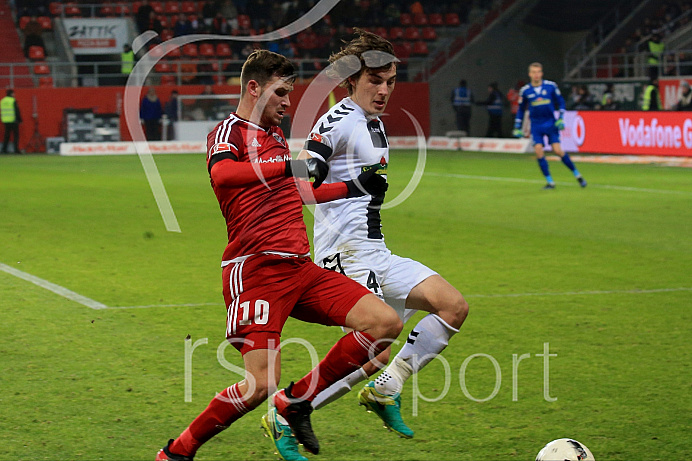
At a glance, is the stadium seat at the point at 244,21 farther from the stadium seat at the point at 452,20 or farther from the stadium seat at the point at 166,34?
the stadium seat at the point at 452,20

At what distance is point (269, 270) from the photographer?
14.6 ft

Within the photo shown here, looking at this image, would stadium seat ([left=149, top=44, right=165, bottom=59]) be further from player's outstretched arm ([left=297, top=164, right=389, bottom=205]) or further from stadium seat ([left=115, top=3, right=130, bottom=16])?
player's outstretched arm ([left=297, top=164, right=389, bottom=205])

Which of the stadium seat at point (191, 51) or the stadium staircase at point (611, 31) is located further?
the stadium staircase at point (611, 31)

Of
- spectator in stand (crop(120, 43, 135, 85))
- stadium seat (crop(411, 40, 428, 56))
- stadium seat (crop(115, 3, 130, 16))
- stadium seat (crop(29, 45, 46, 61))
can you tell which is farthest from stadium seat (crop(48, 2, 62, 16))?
stadium seat (crop(411, 40, 428, 56))

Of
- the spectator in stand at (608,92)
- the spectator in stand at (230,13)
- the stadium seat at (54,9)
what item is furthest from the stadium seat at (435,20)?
the stadium seat at (54,9)

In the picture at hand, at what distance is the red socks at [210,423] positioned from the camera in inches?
168

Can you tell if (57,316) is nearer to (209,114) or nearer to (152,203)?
(152,203)

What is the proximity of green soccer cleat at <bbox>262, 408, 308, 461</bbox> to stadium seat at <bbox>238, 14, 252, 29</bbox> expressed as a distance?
3166 cm

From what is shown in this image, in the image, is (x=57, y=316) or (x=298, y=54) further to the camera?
(x=298, y=54)

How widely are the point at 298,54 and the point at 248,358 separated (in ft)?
103

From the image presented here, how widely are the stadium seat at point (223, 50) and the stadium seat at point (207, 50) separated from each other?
177mm

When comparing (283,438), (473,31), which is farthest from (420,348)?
(473,31)

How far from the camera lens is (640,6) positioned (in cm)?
3603

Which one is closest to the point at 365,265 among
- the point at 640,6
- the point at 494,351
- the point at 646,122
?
the point at 494,351
